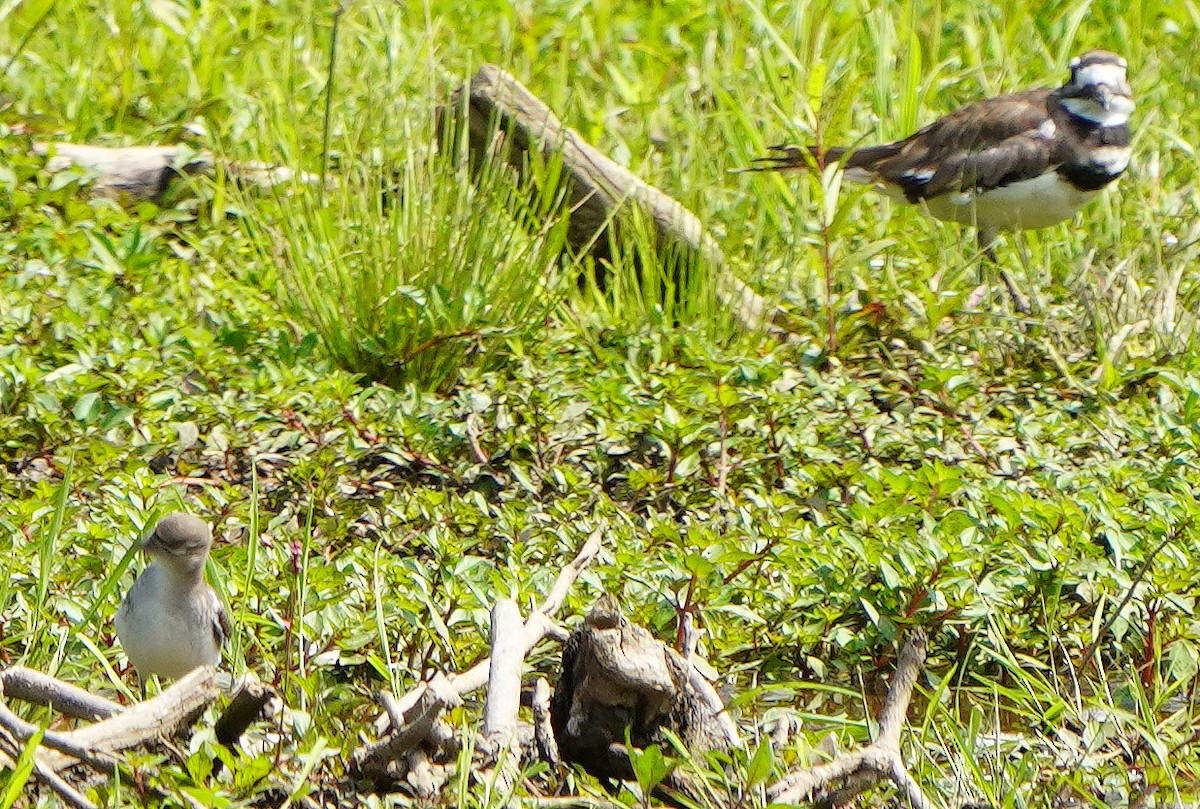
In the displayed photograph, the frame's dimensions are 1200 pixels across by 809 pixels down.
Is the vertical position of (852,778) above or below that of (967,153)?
below

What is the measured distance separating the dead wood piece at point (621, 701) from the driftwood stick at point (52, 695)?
79 cm

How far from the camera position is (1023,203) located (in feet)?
Answer: 21.2

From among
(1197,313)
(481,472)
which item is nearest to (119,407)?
(481,472)

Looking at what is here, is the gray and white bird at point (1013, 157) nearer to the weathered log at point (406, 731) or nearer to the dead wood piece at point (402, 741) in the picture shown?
the weathered log at point (406, 731)

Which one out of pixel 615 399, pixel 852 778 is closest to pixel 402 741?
pixel 852 778

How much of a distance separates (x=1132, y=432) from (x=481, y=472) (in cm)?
186

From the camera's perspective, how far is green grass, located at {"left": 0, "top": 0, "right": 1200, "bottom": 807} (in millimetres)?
3678

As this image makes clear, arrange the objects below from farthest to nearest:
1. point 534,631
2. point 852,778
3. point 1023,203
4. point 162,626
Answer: point 1023,203
point 162,626
point 534,631
point 852,778

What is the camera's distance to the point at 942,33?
838 cm

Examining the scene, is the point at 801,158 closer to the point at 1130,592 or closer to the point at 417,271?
the point at 417,271

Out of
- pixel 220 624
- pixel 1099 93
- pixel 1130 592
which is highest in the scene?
pixel 1099 93

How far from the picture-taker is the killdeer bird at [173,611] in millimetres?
3412

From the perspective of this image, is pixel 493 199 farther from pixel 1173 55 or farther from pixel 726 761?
pixel 1173 55

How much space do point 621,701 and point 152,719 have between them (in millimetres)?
Answer: 804
